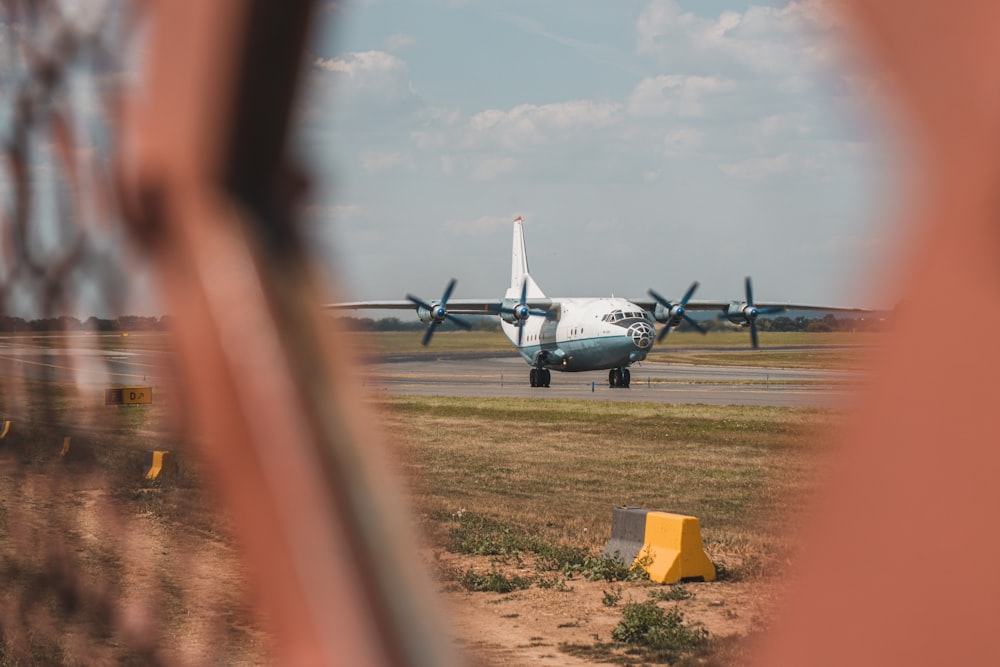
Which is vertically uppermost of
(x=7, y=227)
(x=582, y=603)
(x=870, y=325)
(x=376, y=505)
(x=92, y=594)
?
(x=7, y=227)

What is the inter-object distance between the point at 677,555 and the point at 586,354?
2600cm

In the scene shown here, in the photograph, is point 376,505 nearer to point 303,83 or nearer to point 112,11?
point 303,83

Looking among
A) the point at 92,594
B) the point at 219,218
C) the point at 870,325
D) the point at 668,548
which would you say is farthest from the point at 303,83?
the point at 668,548

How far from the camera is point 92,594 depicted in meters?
1.46

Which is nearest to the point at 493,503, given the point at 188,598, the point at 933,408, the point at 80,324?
the point at 188,598

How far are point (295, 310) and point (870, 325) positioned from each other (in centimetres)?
37

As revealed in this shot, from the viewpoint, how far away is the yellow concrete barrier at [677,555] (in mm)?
7496

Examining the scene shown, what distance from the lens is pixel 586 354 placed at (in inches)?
1316

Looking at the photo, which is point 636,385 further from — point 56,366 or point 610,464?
point 56,366

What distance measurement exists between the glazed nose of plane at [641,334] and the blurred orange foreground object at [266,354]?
3033cm

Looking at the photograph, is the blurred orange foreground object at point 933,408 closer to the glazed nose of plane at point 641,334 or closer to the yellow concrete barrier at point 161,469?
the yellow concrete barrier at point 161,469

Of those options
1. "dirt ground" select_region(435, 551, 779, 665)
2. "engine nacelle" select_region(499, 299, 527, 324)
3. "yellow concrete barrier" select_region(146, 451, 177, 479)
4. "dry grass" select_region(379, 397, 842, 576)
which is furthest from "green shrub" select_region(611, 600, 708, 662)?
"engine nacelle" select_region(499, 299, 527, 324)

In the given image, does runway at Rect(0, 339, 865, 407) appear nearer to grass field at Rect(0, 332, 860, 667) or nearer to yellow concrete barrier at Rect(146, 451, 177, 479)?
grass field at Rect(0, 332, 860, 667)

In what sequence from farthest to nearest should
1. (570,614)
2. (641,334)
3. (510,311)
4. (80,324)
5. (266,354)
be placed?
(510,311), (641,334), (570,614), (80,324), (266,354)
